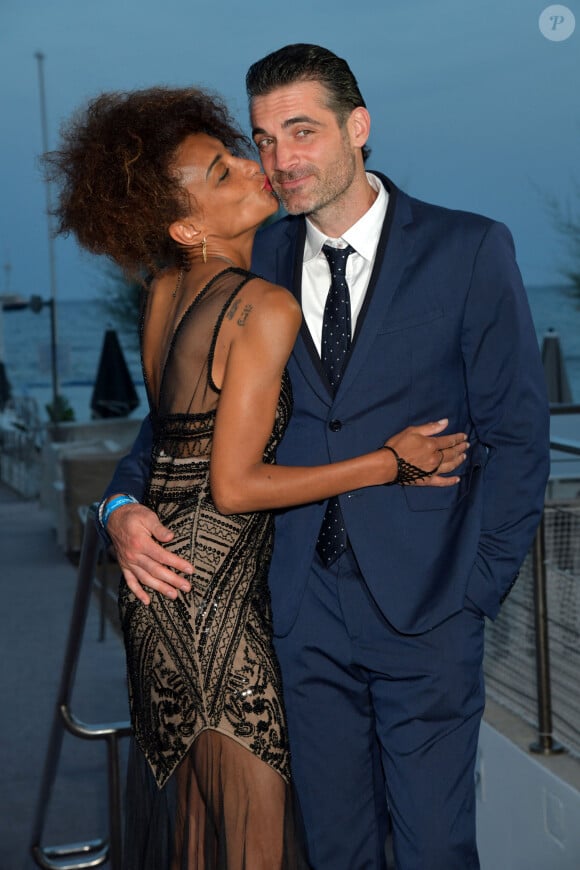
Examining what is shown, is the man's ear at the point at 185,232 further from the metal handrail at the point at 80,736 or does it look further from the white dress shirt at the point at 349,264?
the metal handrail at the point at 80,736

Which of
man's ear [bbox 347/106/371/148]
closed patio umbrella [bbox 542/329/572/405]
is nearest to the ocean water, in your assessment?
closed patio umbrella [bbox 542/329/572/405]

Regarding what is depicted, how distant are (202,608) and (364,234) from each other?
782 mm

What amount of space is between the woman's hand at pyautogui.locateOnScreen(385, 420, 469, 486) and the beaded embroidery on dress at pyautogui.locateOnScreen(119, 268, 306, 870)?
8.6 inches

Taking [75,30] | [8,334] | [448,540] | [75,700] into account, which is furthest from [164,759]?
[8,334]

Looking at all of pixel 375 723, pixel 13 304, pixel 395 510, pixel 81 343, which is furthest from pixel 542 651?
pixel 81 343

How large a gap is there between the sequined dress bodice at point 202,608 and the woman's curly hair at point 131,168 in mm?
172

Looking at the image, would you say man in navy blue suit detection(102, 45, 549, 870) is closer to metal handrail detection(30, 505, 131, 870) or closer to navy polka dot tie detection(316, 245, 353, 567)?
navy polka dot tie detection(316, 245, 353, 567)

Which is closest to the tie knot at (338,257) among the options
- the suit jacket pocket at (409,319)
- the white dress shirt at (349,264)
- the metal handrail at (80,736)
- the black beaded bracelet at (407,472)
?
the white dress shirt at (349,264)

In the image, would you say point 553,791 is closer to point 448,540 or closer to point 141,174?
point 448,540

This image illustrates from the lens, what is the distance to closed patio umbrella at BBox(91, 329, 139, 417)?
1463 cm

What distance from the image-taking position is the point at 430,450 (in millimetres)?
2049

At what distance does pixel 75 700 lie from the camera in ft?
19.4

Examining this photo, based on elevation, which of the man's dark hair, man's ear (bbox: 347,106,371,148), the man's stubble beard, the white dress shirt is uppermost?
the man's dark hair

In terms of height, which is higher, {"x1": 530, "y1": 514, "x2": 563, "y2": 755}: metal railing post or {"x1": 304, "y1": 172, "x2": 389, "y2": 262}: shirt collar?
{"x1": 304, "y1": 172, "x2": 389, "y2": 262}: shirt collar
